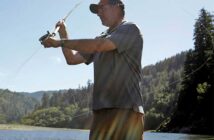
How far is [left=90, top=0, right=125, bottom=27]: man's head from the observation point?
4.18m

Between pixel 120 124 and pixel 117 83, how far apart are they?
0.34 metres

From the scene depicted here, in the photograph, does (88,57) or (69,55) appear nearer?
(88,57)

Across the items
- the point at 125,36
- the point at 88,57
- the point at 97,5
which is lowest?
the point at 88,57

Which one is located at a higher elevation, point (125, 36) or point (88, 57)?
point (125, 36)

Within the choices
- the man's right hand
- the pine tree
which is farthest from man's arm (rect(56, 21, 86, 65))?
the pine tree

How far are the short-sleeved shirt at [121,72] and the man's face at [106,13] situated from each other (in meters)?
0.16

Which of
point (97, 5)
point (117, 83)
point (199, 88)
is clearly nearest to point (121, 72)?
point (117, 83)

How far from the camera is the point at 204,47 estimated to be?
81.8 metres

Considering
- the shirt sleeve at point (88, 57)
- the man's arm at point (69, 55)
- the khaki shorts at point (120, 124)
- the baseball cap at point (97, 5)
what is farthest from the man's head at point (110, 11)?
the khaki shorts at point (120, 124)

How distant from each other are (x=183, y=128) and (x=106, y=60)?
75675mm

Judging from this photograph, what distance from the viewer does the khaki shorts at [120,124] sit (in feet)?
12.7

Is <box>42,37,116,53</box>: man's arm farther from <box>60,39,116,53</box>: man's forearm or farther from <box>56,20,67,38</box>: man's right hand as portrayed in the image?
<box>56,20,67,38</box>: man's right hand

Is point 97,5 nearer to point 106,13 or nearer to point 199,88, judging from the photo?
point 106,13

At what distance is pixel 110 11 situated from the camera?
4176 mm
